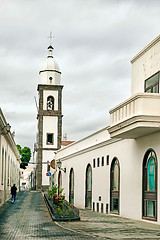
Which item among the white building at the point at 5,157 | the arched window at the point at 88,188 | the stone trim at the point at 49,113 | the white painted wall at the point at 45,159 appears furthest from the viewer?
the stone trim at the point at 49,113

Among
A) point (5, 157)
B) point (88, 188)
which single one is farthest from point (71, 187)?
point (5, 157)

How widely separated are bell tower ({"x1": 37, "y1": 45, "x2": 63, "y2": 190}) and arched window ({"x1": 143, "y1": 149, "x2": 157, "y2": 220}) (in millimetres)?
48382

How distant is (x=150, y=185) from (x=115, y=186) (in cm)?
544

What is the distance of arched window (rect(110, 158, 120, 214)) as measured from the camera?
22.5m

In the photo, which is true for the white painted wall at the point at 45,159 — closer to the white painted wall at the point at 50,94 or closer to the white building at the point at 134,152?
the white painted wall at the point at 50,94

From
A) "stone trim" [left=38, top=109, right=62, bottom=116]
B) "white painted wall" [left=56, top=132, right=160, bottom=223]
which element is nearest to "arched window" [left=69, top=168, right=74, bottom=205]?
"white painted wall" [left=56, top=132, right=160, bottom=223]

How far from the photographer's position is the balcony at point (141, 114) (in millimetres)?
15961

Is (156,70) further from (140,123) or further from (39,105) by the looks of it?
(39,105)

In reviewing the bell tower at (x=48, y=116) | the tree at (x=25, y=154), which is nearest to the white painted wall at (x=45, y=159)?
the bell tower at (x=48, y=116)

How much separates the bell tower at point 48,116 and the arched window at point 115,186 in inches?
1696

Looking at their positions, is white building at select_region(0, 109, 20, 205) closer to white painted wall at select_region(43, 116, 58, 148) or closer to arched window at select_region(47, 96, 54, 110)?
white painted wall at select_region(43, 116, 58, 148)

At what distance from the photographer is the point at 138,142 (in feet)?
62.4

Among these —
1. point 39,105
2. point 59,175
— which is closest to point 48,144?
point 39,105

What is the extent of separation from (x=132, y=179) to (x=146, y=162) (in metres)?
1.89
